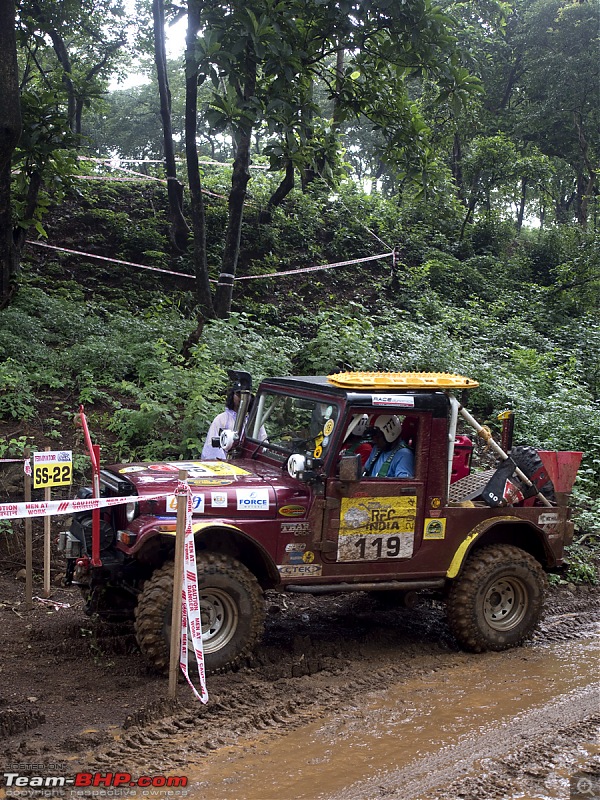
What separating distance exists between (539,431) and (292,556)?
6.63 m

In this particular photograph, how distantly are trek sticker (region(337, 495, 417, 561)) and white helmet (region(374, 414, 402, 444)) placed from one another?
0.49 m

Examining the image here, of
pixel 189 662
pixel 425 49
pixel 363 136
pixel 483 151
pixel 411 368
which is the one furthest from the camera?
pixel 363 136

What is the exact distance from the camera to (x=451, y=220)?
835 inches

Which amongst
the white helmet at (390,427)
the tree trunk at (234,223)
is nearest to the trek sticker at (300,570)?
the white helmet at (390,427)

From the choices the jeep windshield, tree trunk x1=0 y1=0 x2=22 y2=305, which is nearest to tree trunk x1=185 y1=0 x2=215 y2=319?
tree trunk x1=0 y1=0 x2=22 y2=305

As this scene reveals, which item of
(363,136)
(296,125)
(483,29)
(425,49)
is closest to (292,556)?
(296,125)

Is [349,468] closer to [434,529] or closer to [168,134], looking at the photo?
[434,529]

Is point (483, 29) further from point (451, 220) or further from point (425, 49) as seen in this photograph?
point (425, 49)

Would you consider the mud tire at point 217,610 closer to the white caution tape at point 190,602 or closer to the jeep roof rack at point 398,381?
the white caution tape at point 190,602

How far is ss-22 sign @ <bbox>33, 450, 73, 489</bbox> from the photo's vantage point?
20.9ft

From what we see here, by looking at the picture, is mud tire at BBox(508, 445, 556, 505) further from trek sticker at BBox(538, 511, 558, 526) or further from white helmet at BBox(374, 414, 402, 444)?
white helmet at BBox(374, 414, 402, 444)

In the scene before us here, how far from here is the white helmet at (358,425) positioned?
18.4 ft

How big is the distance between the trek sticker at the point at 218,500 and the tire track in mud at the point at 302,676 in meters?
1.14

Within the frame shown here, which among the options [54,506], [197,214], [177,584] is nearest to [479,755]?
[177,584]
